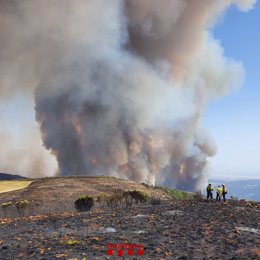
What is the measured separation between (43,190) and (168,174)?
7183 cm

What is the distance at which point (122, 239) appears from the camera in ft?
46.0

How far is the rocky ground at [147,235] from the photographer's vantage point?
1234 centimetres

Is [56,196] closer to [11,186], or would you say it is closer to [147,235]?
[11,186]

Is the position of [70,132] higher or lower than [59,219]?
higher

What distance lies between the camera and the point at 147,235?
577 inches

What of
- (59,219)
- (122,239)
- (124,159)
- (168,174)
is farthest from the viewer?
(168,174)

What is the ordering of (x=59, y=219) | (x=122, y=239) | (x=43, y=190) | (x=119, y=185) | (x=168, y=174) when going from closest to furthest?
(x=122, y=239) < (x=59, y=219) < (x=43, y=190) < (x=119, y=185) < (x=168, y=174)

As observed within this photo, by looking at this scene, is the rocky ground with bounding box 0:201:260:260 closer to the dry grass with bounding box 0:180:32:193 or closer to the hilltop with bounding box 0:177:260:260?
the hilltop with bounding box 0:177:260:260

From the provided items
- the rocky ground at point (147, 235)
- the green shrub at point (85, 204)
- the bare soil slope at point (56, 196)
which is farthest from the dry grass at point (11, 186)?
Result: the rocky ground at point (147, 235)

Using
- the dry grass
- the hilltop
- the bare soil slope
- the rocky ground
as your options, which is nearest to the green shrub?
the bare soil slope

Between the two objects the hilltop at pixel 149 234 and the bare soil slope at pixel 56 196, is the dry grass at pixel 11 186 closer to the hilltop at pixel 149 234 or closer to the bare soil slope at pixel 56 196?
the bare soil slope at pixel 56 196

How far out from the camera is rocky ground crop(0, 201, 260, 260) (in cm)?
1234

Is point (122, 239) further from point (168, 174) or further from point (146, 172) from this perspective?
point (168, 174)

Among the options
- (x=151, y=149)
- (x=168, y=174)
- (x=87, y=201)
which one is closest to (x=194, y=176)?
(x=168, y=174)
